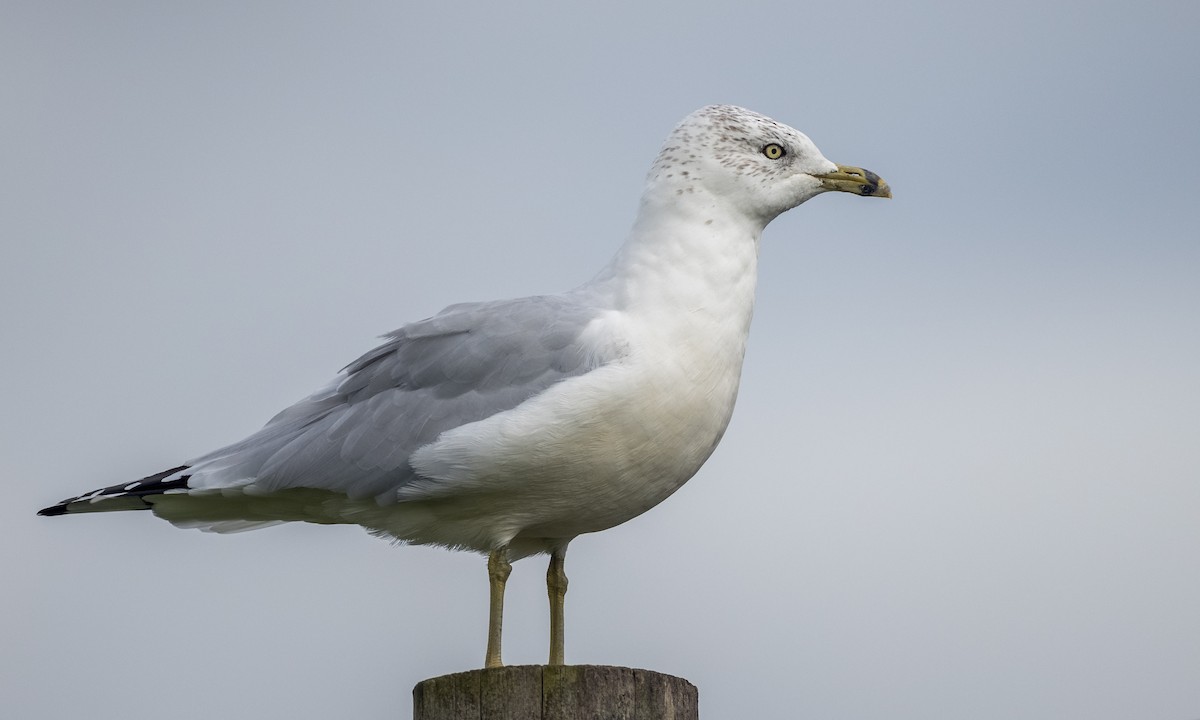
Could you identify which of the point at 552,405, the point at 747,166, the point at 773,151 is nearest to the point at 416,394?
the point at 552,405

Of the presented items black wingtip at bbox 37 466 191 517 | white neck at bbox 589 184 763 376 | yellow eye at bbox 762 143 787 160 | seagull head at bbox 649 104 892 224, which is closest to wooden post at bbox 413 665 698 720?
white neck at bbox 589 184 763 376

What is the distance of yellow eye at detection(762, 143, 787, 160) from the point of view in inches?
285

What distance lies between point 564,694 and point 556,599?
69.9 inches

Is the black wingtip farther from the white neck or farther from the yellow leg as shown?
the white neck

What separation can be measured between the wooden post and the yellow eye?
288cm

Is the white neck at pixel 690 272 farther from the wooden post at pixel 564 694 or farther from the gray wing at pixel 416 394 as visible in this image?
the wooden post at pixel 564 694

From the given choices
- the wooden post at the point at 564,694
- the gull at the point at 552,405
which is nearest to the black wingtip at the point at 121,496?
the gull at the point at 552,405

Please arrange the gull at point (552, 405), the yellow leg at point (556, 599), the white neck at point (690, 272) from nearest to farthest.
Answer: the gull at point (552, 405) < the white neck at point (690, 272) < the yellow leg at point (556, 599)

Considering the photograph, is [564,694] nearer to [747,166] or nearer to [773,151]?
[747,166]

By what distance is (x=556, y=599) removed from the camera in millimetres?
7133

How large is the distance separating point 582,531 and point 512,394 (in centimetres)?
83

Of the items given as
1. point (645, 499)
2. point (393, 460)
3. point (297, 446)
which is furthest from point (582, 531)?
point (297, 446)

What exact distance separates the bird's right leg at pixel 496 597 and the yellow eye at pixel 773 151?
7.73ft

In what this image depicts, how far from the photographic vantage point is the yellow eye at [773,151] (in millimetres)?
7238
